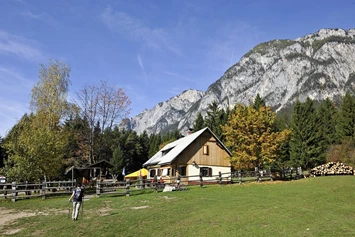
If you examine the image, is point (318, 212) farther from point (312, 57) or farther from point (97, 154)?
point (312, 57)

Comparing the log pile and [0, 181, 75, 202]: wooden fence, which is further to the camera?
the log pile

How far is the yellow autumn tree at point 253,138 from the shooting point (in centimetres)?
3375

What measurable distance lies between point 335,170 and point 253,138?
10.6 meters

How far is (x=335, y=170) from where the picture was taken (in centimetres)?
3497

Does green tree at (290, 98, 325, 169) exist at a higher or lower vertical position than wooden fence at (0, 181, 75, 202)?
higher

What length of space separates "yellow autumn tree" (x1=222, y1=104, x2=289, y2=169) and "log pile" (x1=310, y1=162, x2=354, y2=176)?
6032 mm

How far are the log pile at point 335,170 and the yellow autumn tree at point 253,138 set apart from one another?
6032 millimetres

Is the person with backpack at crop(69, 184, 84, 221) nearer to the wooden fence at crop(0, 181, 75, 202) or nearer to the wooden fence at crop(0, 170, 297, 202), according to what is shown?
the wooden fence at crop(0, 170, 297, 202)

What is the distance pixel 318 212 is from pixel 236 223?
4.43 meters

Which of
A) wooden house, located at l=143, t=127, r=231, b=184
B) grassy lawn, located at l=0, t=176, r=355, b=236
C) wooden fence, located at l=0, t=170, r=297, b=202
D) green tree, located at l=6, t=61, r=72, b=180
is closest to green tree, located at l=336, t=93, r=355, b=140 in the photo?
wooden house, located at l=143, t=127, r=231, b=184

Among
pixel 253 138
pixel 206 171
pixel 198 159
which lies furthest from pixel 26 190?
pixel 253 138

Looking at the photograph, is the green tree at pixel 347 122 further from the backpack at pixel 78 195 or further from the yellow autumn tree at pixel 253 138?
the backpack at pixel 78 195

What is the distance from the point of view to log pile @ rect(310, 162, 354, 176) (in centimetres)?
3438

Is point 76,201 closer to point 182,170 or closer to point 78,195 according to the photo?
point 78,195
